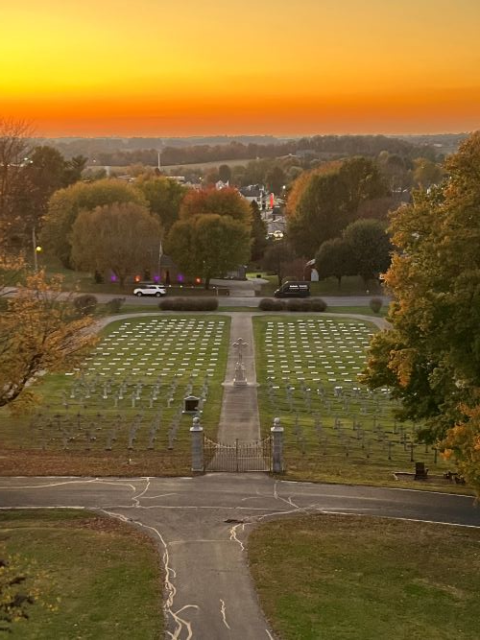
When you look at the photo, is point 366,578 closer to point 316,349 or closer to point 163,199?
point 316,349

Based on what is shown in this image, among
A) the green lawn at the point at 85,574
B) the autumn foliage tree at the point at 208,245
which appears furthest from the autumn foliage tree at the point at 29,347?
the autumn foliage tree at the point at 208,245

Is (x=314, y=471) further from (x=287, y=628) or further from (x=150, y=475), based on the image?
(x=287, y=628)

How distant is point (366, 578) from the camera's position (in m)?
17.0

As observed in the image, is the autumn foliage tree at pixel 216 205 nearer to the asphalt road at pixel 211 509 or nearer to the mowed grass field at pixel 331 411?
the mowed grass field at pixel 331 411

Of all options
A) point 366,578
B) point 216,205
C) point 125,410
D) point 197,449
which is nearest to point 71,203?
point 216,205

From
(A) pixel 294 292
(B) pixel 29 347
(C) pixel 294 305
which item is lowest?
(C) pixel 294 305

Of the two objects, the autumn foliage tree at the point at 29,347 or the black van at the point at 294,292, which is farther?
the black van at the point at 294,292

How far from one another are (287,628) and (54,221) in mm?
A: 70330

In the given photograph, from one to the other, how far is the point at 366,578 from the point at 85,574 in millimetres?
6741

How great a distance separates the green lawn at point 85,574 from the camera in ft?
47.8

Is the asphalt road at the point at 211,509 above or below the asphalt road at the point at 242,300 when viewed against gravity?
above

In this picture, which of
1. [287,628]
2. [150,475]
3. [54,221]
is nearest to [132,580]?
[287,628]

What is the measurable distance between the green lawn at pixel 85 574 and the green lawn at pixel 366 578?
263cm

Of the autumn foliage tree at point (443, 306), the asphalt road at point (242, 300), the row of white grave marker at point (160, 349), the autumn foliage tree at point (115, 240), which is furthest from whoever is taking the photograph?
the autumn foliage tree at point (115, 240)
